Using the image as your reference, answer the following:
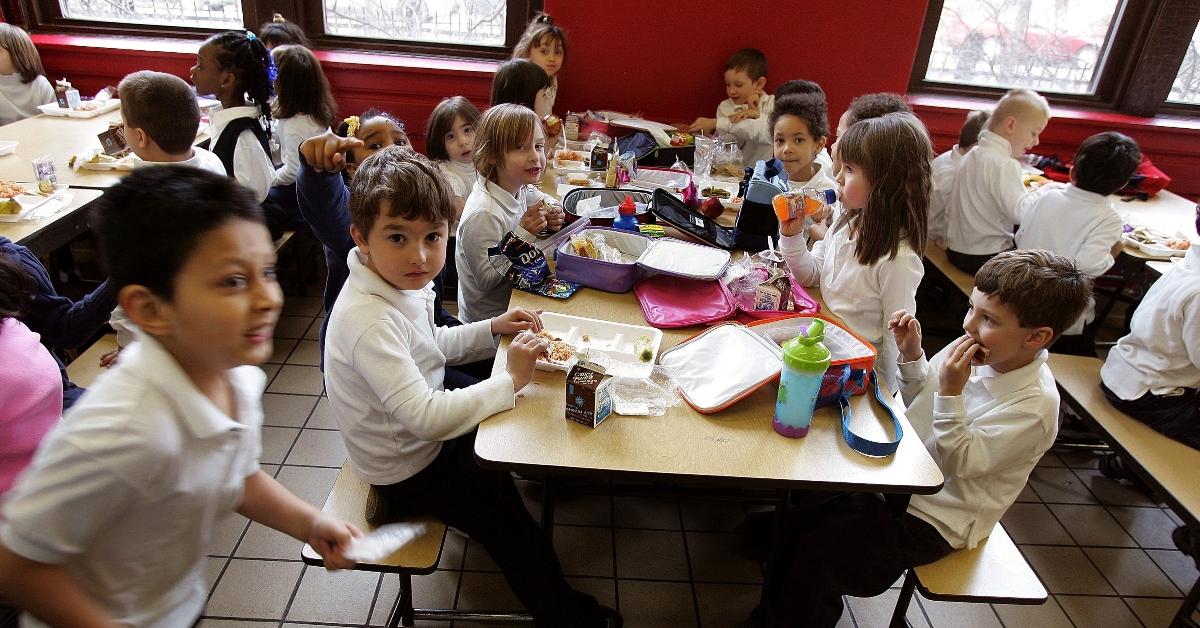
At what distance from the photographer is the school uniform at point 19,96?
4.08m

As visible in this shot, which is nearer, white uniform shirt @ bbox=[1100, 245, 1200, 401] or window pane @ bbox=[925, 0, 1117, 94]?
white uniform shirt @ bbox=[1100, 245, 1200, 401]

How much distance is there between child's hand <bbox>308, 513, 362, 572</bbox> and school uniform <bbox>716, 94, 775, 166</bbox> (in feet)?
11.0

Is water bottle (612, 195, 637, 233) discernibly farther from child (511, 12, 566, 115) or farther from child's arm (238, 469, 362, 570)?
child (511, 12, 566, 115)

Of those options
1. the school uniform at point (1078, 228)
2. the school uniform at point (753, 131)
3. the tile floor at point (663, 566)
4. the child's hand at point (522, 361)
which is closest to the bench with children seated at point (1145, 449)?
the tile floor at point (663, 566)

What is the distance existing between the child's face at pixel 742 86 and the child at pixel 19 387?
3.65 meters

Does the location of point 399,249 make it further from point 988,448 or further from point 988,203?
point 988,203

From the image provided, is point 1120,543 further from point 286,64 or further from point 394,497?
point 286,64

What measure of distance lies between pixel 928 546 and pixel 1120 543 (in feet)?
4.88

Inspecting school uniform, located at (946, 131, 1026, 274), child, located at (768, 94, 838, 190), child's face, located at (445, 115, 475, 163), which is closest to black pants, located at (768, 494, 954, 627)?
child, located at (768, 94, 838, 190)

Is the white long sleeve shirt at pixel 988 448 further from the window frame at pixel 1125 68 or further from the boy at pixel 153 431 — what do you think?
the window frame at pixel 1125 68

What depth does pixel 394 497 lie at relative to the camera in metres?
1.78

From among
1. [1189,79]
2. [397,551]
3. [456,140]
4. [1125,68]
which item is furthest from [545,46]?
[1189,79]

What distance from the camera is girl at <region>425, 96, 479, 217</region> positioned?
3.04 m

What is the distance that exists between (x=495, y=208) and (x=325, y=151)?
0.60 m
